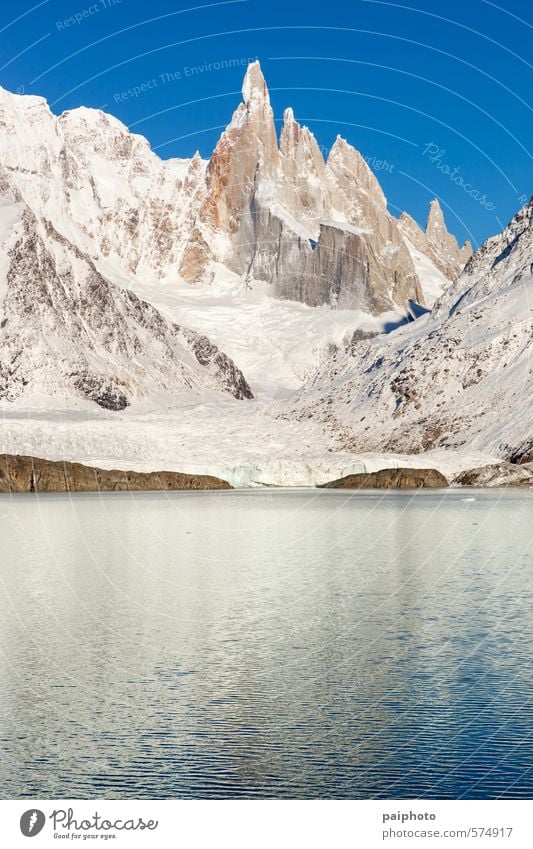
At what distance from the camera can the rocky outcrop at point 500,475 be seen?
13750 centimetres

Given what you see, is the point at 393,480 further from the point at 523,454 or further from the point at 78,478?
the point at 78,478

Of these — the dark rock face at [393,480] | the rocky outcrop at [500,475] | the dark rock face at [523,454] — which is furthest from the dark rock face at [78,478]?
the dark rock face at [523,454]

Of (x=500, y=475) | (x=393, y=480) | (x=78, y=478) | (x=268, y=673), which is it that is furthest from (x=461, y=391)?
(x=268, y=673)

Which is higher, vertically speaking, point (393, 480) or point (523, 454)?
point (523, 454)

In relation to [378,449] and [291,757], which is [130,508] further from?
[291,757]

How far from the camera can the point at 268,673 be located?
95.8ft

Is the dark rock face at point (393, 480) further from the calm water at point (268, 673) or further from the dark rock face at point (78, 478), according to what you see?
the calm water at point (268, 673)

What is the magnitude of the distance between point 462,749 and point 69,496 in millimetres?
127767

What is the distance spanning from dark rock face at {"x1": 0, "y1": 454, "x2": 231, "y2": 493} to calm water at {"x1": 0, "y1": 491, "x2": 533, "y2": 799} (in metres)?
87.4

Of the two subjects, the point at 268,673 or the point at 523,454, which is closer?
the point at 268,673

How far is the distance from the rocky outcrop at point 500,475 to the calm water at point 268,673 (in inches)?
2959

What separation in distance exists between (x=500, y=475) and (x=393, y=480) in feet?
51.1
